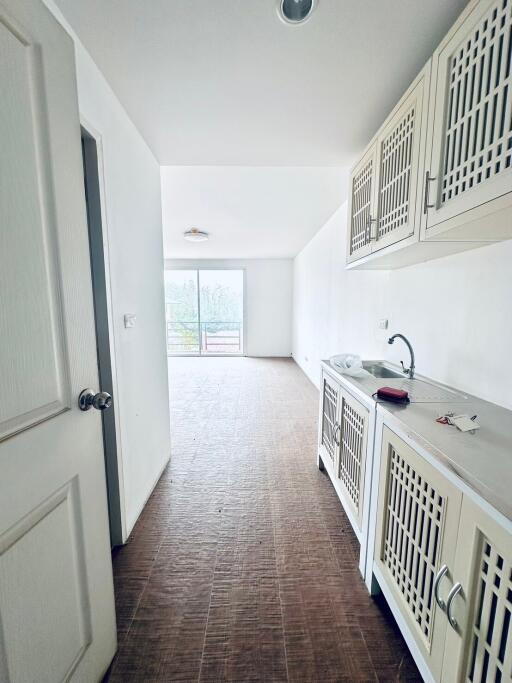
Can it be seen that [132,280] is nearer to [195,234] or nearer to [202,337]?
[195,234]

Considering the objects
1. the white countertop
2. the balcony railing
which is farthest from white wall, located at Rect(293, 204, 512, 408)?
the balcony railing

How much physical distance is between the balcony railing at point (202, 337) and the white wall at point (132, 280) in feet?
16.1

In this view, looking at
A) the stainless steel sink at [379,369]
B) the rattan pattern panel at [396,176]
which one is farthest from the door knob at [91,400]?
the stainless steel sink at [379,369]

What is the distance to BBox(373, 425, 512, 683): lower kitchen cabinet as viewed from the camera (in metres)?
0.66

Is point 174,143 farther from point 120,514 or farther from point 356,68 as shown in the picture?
point 120,514

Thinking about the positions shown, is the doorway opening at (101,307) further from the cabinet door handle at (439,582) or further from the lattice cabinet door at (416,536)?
the cabinet door handle at (439,582)

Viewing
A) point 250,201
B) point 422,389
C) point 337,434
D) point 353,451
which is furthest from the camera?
point 250,201

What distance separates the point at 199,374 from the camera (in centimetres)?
541

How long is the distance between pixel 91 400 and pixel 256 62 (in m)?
1.54

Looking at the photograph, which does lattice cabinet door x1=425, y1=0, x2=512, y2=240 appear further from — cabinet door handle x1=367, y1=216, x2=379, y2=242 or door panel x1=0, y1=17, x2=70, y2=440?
door panel x1=0, y1=17, x2=70, y2=440

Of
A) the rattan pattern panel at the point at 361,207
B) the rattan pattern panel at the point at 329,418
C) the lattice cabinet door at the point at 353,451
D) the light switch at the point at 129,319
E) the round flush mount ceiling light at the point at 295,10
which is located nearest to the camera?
the round flush mount ceiling light at the point at 295,10

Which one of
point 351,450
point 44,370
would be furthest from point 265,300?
point 44,370

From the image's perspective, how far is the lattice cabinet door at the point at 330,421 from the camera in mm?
1877

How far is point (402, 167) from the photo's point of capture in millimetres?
1388
